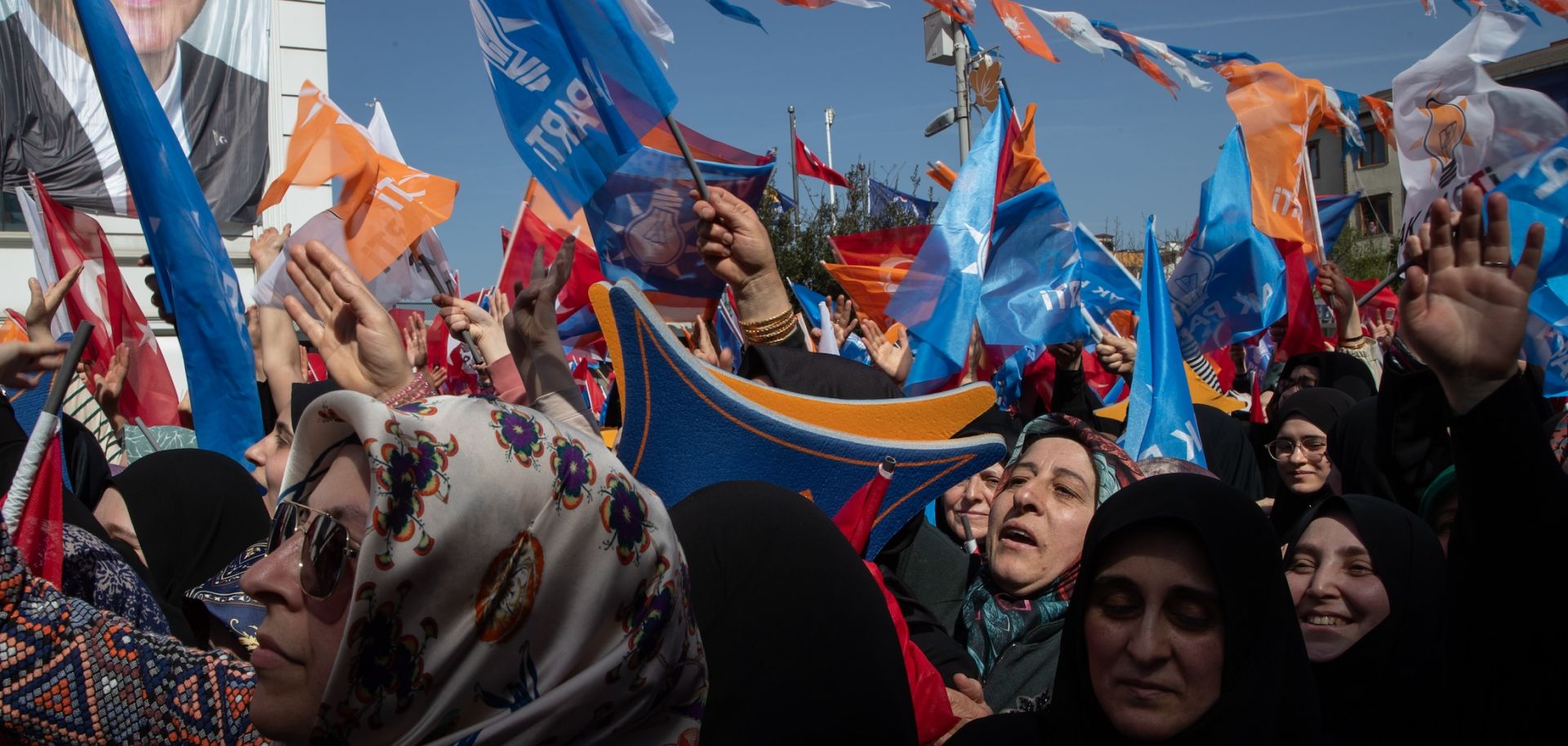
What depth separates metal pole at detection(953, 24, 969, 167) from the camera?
1095 centimetres

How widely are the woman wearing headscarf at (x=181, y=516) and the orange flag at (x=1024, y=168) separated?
4999mm

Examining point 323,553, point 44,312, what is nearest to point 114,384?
point 44,312

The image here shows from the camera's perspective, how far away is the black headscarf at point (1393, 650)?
2516 mm

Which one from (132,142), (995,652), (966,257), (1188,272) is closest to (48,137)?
(132,142)

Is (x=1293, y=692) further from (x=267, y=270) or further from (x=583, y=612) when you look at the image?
(x=267, y=270)

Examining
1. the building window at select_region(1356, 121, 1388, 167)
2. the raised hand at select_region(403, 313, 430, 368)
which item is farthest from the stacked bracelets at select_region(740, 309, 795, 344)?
the building window at select_region(1356, 121, 1388, 167)

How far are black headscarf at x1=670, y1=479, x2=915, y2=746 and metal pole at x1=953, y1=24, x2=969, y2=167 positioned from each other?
365 inches

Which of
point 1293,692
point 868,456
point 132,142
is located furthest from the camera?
point 132,142

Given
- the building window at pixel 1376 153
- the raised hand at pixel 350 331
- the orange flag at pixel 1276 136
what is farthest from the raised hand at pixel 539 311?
the building window at pixel 1376 153

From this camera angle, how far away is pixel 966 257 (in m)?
5.52

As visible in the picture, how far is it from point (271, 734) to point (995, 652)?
1.80 metres

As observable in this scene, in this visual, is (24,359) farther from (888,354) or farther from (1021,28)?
(1021,28)

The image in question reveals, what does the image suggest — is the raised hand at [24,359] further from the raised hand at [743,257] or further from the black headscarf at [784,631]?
the black headscarf at [784,631]

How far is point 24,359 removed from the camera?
3.27 meters
